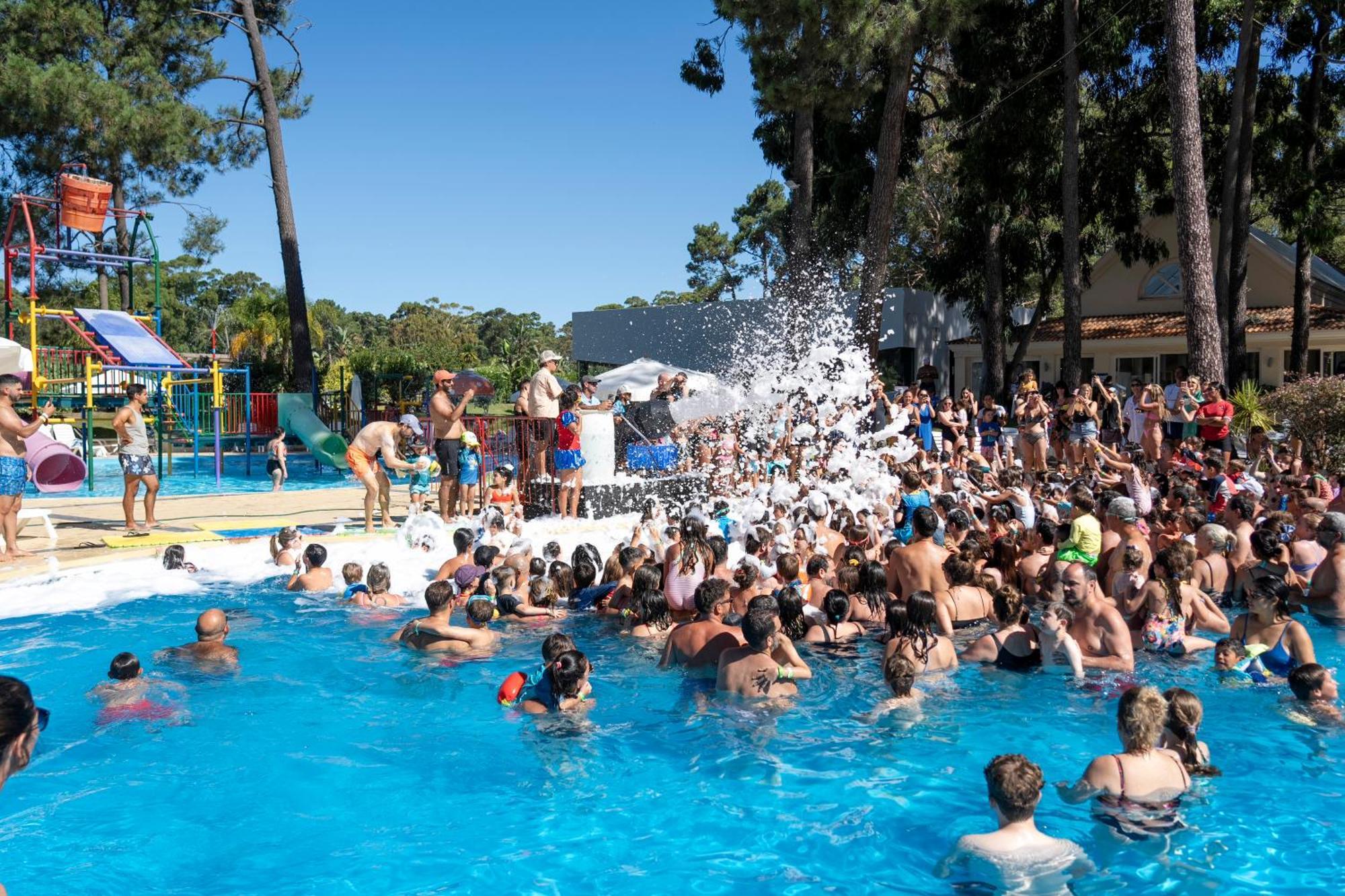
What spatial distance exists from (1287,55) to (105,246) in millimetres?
33489

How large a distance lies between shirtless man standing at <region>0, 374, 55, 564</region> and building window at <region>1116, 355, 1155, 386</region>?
92.5 feet

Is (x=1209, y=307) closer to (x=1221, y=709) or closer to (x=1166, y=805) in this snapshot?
(x=1221, y=709)

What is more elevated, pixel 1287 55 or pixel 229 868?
pixel 1287 55

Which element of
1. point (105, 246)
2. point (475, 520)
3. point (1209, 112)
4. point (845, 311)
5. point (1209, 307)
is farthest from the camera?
point (105, 246)

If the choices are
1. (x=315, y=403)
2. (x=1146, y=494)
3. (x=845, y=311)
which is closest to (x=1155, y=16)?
(x=845, y=311)

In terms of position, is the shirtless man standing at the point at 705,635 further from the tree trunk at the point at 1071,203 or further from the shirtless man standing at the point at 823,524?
the tree trunk at the point at 1071,203

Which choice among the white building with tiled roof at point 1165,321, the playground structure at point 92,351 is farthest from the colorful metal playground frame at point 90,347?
the white building with tiled roof at point 1165,321

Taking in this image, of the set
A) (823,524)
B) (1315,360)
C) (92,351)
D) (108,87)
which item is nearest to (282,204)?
(108,87)

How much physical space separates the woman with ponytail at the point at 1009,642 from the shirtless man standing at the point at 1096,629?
0.33m

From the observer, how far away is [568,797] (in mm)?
6316

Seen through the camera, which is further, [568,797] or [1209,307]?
[1209,307]

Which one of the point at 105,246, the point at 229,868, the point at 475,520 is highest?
the point at 105,246

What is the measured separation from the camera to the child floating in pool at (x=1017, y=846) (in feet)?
15.2

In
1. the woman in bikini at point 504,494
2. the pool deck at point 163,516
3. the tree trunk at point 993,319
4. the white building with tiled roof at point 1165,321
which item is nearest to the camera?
the pool deck at point 163,516
